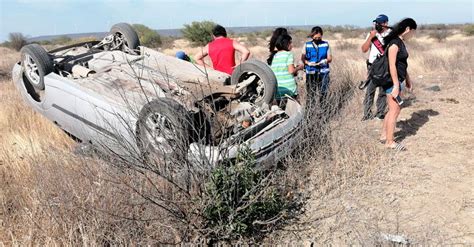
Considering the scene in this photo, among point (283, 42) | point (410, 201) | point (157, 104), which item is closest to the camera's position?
point (157, 104)

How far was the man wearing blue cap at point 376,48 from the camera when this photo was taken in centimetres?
625

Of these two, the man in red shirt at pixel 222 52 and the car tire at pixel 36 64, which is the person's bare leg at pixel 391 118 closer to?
the man in red shirt at pixel 222 52

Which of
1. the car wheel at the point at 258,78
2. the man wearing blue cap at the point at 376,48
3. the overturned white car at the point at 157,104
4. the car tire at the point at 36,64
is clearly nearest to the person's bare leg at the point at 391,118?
the man wearing blue cap at the point at 376,48

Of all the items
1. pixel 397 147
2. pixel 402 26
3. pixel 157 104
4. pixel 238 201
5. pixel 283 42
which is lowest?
pixel 397 147

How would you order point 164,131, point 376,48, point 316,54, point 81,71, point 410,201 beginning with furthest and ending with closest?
point 376,48 → point 316,54 → point 81,71 → point 410,201 → point 164,131

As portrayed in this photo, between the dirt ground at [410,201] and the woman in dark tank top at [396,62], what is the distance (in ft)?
0.99

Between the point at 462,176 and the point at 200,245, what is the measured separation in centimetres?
304

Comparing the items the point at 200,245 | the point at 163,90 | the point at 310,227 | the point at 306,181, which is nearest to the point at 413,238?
the point at 310,227

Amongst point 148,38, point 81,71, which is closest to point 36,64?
point 81,71

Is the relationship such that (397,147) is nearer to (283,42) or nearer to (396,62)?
(396,62)

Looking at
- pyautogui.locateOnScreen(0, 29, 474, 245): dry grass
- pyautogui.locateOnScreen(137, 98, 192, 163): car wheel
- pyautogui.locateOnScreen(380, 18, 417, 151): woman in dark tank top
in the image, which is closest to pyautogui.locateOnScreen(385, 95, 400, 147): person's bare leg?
pyautogui.locateOnScreen(380, 18, 417, 151): woman in dark tank top

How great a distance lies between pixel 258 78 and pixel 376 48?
2403mm

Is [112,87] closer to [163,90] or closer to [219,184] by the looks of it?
[163,90]

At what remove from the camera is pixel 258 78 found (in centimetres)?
529
